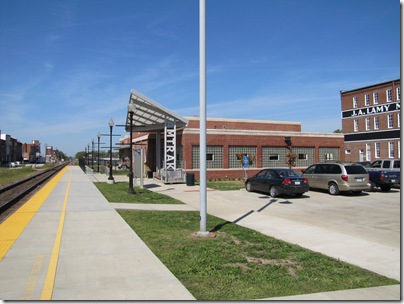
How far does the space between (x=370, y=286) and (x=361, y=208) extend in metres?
9.32

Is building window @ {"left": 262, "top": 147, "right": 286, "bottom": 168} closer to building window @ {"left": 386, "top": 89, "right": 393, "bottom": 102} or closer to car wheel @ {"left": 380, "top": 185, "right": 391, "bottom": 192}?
car wheel @ {"left": 380, "top": 185, "right": 391, "bottom": 192}

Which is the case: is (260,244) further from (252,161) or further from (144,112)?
(252,161)

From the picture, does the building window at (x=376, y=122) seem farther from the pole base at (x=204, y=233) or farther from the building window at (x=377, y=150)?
the pole base at (x=204, y=233)

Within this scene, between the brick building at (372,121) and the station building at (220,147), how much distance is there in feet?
58.9

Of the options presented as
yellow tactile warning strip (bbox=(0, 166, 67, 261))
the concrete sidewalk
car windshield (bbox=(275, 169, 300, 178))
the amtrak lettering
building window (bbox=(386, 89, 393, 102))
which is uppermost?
building window (bbox=(386, 89, 393, 102))

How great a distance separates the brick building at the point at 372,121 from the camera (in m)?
51.0

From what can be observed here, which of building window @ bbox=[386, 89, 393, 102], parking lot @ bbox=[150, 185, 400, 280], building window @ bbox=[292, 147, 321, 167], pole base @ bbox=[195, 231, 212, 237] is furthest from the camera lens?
building window @ bbox=[386, 89, 393, 102]

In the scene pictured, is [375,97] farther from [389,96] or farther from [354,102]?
[354,102]

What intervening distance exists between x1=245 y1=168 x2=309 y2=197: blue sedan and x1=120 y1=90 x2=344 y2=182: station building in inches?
354

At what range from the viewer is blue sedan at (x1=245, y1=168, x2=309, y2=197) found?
55.1 feet

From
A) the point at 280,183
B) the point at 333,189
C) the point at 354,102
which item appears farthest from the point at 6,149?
the point at 333,189

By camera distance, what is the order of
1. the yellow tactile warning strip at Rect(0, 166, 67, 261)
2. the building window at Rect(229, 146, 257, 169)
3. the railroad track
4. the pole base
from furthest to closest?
the building window at Rect(229, 146, 257, 169) < the railroad track < the pole base < the yellow tactile warning strip at Rect(0, 166, 67, 261)

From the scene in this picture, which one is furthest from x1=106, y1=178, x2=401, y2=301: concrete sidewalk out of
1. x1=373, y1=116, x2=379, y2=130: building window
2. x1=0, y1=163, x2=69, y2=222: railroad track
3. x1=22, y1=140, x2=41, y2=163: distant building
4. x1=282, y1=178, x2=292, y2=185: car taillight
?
x1=22, y1=140, x2=41, y2=163: distant building

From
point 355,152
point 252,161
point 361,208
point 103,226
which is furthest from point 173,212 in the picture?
point 355,152
